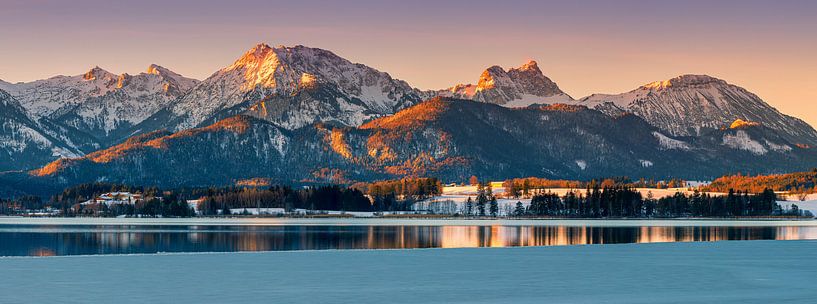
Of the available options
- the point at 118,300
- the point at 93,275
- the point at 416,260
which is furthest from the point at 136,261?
the point at 118,300

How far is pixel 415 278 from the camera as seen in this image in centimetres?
6462

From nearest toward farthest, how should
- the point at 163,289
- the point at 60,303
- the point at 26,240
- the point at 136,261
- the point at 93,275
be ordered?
1. the point at 60,303
2. the point at 163,289
3. the point at 93,275
4. the point at 136,261
5. the point at 26,240

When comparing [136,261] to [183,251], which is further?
[183,251]

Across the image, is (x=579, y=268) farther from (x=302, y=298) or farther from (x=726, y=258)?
(x=302, y=298)

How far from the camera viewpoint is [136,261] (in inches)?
3024

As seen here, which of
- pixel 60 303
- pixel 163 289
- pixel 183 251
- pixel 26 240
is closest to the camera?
pixel 60 303

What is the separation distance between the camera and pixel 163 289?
56844 millimetres

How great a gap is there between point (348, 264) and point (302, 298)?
72.1 ft

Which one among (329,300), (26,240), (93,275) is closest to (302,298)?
(329,300)

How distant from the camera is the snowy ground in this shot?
54281mm

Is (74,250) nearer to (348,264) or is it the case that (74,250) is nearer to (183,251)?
(183,251)

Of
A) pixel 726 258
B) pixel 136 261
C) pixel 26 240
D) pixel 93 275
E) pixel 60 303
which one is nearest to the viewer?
pixel 60 303

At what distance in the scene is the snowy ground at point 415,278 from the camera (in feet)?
178

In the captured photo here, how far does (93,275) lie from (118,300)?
13.0 m
